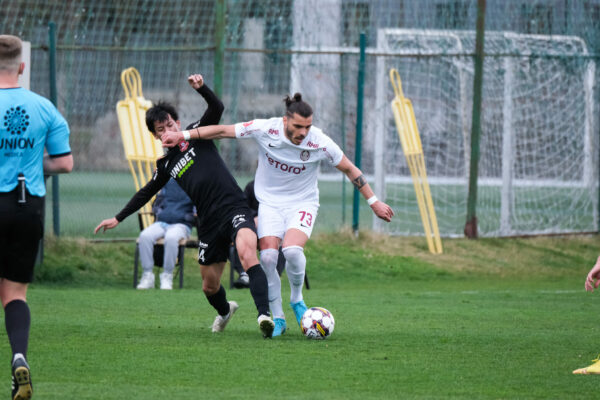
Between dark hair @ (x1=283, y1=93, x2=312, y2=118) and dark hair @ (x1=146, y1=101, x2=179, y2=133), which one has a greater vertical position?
dark hair @ (x1=283, y1=93, x2=312, y2=118)

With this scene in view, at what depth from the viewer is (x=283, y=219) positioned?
27.6 feet

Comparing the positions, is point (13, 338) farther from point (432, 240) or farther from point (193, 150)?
point (432, 240)

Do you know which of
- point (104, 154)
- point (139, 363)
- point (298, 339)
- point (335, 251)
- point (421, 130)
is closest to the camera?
point (139, 363)

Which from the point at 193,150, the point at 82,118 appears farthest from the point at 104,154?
the point at 193,150

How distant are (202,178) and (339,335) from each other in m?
1.74

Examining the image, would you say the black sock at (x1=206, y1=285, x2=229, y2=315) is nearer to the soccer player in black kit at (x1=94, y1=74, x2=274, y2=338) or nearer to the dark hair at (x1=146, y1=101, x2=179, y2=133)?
the soccer player in black kit at (x1=94, y1=74, x2=274, y2=338)

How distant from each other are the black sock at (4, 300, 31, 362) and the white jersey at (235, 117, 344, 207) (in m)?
3.11

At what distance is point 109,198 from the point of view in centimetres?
2530

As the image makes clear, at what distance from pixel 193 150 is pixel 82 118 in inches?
380

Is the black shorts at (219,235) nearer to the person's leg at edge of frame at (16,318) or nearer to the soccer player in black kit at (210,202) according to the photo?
the soccer player in black kit at (210,202)

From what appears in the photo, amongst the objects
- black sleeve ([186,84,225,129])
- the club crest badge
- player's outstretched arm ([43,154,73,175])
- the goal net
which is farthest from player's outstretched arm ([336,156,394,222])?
the goal net

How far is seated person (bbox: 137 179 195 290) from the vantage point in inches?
492

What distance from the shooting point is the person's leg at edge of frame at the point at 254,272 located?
7855mm

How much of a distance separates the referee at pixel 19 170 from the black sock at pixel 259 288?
2.54 meters
